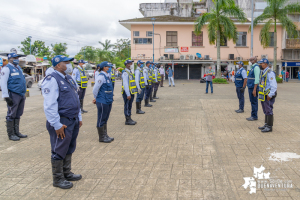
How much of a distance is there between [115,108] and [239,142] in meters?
6.49

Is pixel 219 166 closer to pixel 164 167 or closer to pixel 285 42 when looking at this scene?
pixel 164 167

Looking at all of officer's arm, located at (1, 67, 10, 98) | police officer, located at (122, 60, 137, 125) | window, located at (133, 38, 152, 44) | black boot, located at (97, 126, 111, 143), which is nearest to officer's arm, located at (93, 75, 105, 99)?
black boot, located at (97, 126, 111, 143)

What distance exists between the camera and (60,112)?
3893 mm

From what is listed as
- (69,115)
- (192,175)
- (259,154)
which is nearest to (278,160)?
(259,154)

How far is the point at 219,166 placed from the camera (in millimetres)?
4742

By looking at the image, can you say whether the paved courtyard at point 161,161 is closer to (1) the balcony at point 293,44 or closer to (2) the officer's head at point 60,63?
(2) the officer's head at point 60,63

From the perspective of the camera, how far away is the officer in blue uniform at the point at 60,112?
3748mm

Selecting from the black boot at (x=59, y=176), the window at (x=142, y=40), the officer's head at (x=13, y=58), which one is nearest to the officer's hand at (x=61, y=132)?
the black boot at (x=59, y=176)

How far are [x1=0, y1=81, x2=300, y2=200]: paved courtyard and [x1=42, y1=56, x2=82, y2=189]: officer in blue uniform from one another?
13.8 inches

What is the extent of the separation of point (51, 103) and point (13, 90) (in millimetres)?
3341

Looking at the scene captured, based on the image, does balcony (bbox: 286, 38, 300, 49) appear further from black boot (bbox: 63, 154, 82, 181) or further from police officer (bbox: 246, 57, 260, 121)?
black boot (bbox: 63, 154, 82, 181)

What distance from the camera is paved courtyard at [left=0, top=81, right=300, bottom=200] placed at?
3.84 metres

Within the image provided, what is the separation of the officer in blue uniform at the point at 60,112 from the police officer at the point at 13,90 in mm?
3025

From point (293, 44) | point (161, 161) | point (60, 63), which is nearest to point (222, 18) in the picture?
point (293, 44)
